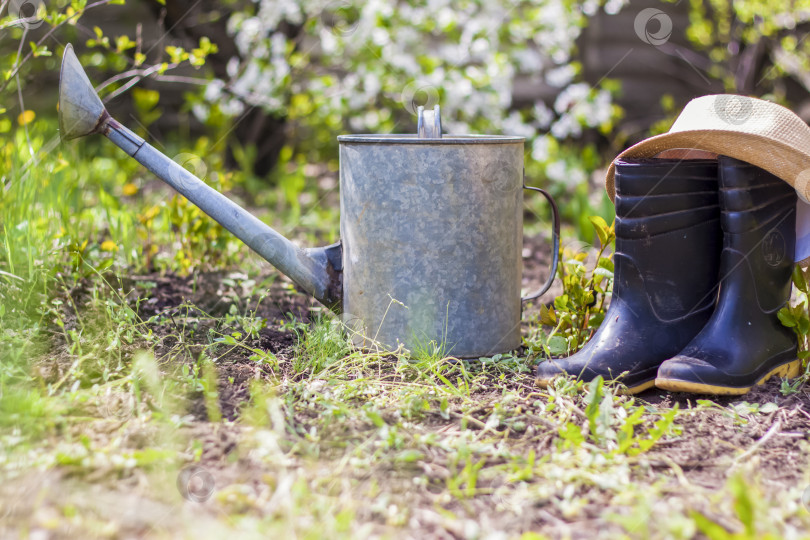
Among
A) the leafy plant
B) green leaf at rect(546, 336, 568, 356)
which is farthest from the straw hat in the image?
green leaf at rect(546, 336, 568, 356)

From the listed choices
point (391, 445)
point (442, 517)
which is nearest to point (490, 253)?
point (391, 445)

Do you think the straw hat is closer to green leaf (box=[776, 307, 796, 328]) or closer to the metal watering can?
green leaf (box=[776, 307, 796, 328])

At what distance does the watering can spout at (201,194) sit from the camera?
1609 mm

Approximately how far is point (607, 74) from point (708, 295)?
3529 mm

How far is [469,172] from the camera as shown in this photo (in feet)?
5.47

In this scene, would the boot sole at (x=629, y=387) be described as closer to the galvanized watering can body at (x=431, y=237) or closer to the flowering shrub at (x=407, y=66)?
the galvanized watering can body at (x=431, y=237)

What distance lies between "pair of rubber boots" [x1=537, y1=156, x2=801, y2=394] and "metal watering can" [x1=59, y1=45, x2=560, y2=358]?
26cm

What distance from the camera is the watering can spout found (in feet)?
5.28

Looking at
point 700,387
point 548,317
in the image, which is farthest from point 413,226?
point 700,387

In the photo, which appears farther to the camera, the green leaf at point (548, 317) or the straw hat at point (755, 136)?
the green leaf at point (548, 317)

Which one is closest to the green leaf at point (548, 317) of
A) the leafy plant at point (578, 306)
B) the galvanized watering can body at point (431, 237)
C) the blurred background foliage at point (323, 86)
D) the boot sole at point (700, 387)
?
the leafy plant at point (578, 306)

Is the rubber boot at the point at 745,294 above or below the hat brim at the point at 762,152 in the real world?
below

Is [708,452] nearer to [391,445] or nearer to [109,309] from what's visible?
[391,445]

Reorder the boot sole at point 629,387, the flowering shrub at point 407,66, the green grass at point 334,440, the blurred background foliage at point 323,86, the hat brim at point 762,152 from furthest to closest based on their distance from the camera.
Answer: the flowering shrub at point 407,66
the blurred background foliage at point 323,86
the boot sole at point 629,387
the hat brim at point 762,152
the green grass at point 334,440
